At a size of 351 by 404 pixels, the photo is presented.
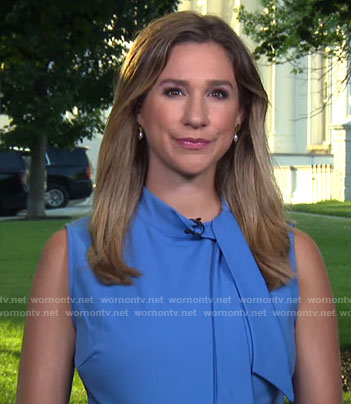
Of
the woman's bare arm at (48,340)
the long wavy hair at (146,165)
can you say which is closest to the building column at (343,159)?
the long wavy hair at (146,165)

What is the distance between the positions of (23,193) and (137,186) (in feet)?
70.6

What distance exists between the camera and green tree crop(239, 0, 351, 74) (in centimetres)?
716

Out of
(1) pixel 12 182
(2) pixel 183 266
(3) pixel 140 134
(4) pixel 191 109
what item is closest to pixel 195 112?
(4) pixel 191 109

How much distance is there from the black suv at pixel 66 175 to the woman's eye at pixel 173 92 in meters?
22.5

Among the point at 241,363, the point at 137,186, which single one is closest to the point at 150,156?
the point at 137,186

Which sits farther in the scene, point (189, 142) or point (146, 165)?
point (146, 165)

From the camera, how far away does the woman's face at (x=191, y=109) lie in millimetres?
2107

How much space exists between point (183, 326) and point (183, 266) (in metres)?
0.14

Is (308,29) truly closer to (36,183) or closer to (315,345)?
(315,345)

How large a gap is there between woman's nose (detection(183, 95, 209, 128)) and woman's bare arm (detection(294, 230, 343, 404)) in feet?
1.24

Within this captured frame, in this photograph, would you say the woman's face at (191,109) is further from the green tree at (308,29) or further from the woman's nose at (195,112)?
the green tree at (308,29)

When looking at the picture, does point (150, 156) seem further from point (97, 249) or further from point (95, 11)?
point (95, 11)

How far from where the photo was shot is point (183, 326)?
6.49 ft

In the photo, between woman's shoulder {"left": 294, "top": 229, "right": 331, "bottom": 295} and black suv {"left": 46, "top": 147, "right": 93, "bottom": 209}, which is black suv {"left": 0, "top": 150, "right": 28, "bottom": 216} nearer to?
black suv {"left": 46, "top": 147, "right": 93, "bottom": 209}
